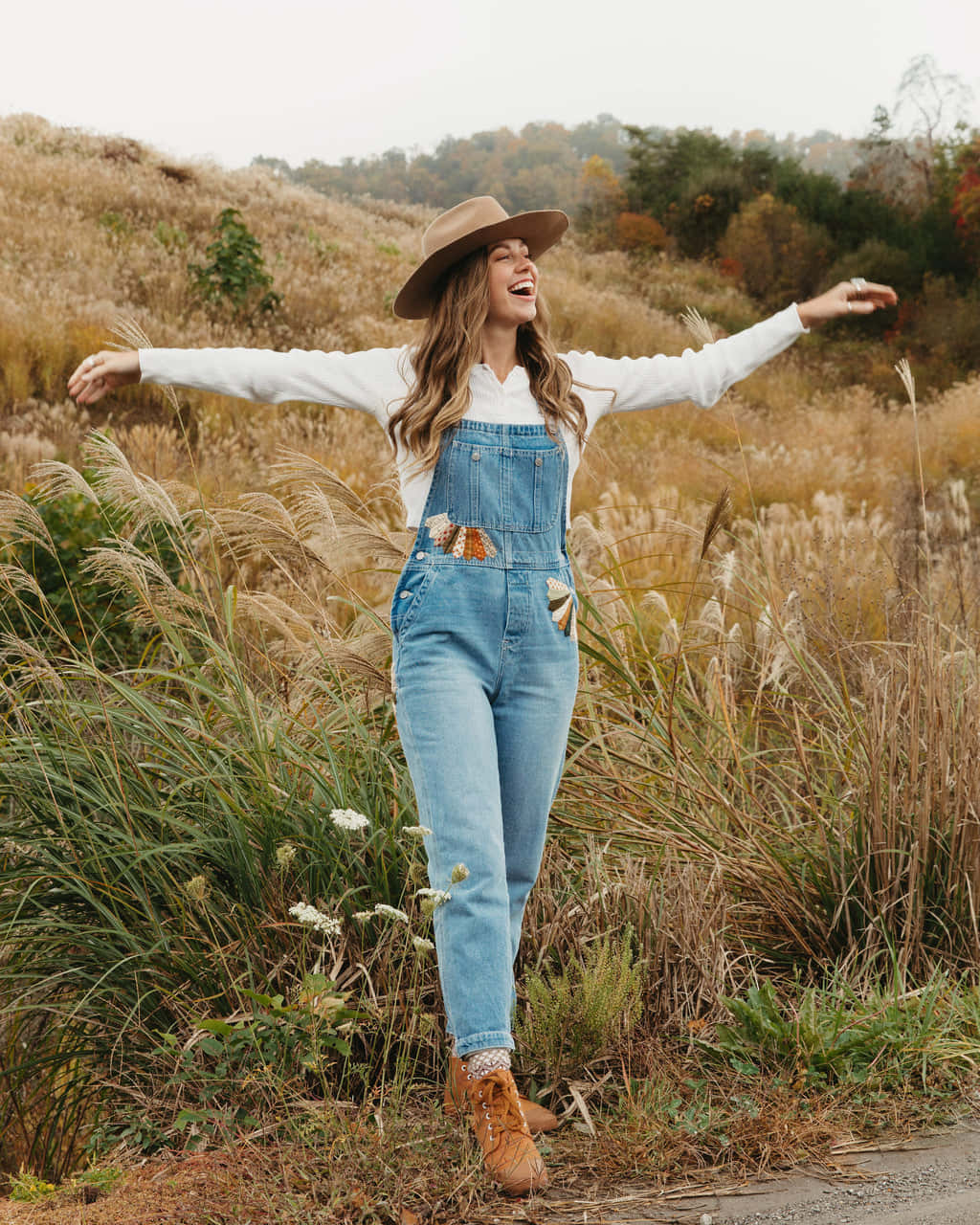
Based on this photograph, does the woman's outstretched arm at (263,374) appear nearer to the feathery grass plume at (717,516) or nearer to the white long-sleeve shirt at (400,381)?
the white long-sleeve shirt at (400,381)

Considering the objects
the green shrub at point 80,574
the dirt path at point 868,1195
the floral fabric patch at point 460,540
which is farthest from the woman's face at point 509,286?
the green shrub at point 80,574

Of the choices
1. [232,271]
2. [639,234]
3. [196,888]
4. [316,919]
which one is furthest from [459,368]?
[639,234]

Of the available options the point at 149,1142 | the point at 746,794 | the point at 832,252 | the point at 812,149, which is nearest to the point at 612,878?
the point at 746,794

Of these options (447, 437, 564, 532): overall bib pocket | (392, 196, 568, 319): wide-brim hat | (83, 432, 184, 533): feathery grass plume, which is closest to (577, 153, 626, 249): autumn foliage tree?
(83, 432, 184, 533): feathery grass plume

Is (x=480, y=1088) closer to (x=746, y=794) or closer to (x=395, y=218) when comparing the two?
(x=746, y=794)

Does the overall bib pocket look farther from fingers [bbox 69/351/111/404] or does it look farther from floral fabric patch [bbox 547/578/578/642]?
fingers [bbox 69/351/111/404]

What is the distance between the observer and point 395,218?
34594 millimetres

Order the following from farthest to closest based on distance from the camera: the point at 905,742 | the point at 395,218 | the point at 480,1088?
the point at 395,218 → the point at 905,742 → the point at 480,1088

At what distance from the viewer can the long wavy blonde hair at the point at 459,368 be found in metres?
3.11

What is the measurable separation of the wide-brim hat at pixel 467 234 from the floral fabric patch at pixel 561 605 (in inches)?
34.0

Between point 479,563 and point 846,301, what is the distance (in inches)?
59.2

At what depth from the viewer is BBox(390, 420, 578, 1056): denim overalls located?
2857mm

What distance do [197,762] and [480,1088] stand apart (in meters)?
1.35

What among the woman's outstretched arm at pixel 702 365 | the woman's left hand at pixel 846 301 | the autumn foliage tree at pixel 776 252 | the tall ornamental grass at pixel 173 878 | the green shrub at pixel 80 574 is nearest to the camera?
the tall ornamental grass at pixel 173 878
